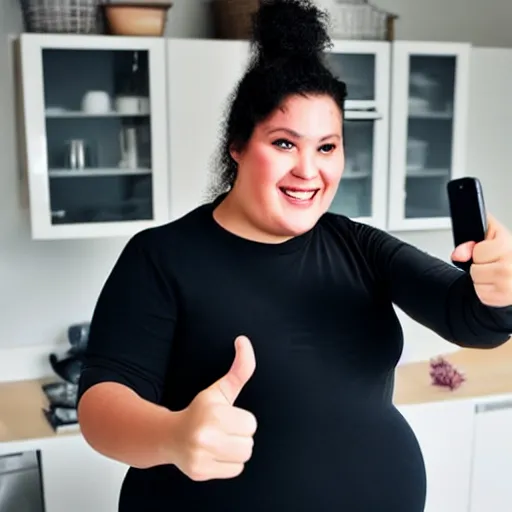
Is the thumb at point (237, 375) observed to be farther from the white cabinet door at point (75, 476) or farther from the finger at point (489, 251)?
the white cabinet door at point (75, 476)

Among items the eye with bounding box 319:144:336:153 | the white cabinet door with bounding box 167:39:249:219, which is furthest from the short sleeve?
the white cabinet door with bounding box 167:39:249:219

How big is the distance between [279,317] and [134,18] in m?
1.33

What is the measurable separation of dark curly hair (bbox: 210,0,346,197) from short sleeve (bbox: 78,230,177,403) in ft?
0.75

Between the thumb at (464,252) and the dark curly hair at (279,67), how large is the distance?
0.29m

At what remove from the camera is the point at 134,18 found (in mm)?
2072

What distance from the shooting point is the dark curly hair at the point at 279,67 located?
103 centimetres

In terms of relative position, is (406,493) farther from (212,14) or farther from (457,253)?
(212,14)

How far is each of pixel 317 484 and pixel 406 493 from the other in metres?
0.16

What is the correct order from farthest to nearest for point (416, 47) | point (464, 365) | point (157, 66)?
point (464, 365) → point (416, 47) → point (157, 66)

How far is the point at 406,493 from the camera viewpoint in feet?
3.59

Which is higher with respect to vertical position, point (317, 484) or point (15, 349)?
point (317, 484)

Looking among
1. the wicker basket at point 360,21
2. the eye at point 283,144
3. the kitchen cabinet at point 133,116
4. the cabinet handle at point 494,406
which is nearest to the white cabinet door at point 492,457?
the cabinet handle at point 494,406

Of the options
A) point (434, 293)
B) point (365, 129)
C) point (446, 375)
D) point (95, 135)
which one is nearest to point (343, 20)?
point (365, 129)

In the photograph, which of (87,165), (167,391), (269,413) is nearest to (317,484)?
(269,413)
